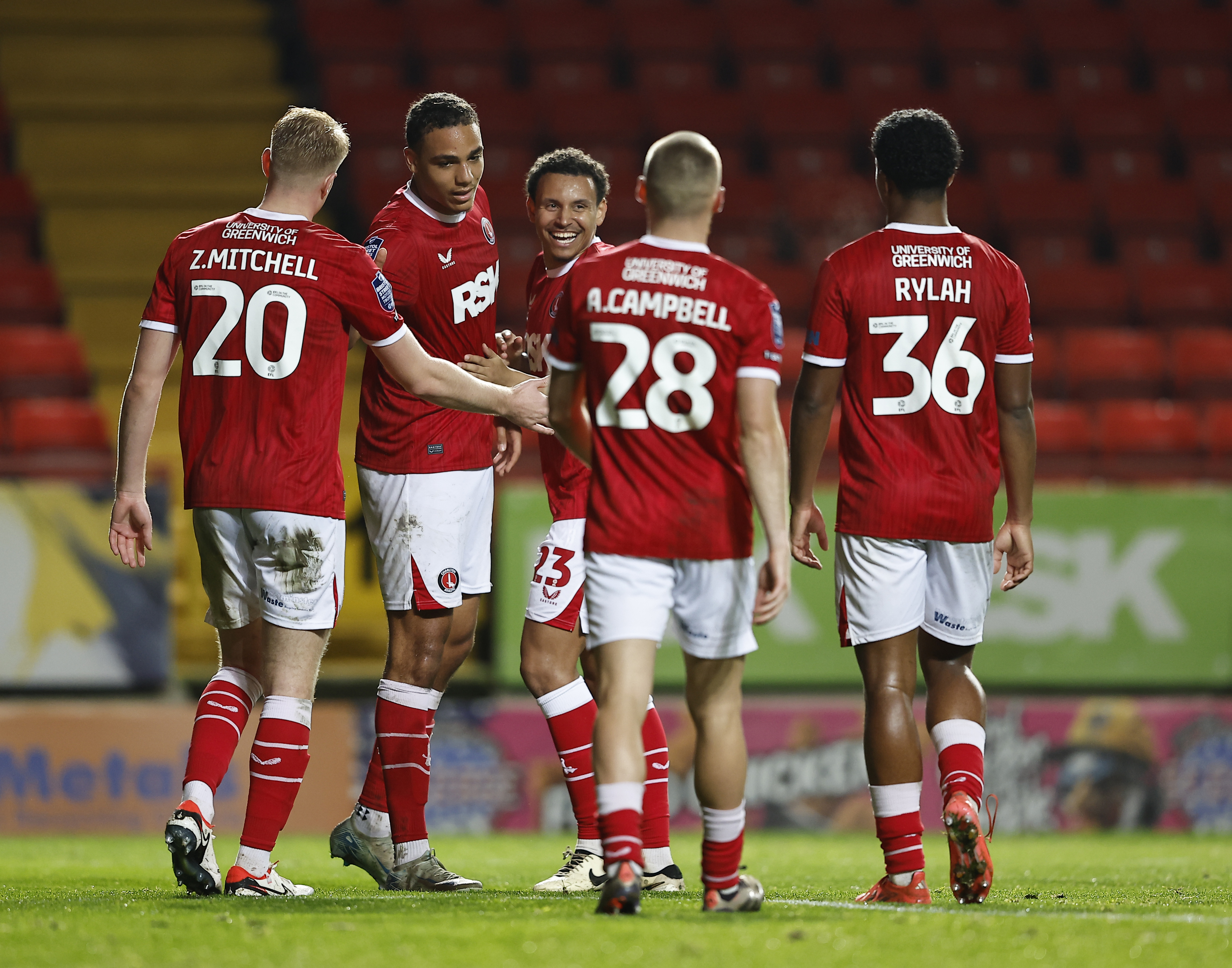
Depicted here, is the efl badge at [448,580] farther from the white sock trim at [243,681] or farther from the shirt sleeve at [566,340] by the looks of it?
the shirt sleeve at [566,340]

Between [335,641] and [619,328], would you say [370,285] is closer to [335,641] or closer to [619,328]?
[619,328]

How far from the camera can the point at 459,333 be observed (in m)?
5.54

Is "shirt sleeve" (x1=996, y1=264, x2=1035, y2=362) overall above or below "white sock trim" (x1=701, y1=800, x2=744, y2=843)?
above

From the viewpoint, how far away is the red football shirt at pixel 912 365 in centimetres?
479

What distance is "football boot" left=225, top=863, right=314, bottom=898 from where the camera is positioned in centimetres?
470

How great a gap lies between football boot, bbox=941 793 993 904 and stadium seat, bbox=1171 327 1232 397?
750cm

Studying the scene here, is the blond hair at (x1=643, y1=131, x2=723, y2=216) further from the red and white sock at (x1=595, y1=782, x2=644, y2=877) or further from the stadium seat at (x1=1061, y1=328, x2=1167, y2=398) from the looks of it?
the stadium seat at (x1=1061, y1=328, x2=1167, y2=398)

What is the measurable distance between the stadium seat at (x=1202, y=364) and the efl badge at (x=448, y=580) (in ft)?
24.6

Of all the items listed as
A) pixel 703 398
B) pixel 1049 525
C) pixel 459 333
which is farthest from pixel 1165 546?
pixel 703 398

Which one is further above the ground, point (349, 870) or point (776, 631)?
point (776, 631)

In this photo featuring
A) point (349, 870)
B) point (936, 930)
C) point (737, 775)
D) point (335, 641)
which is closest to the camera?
point (936, 930)

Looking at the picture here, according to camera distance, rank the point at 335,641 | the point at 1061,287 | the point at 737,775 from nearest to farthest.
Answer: the point at 737,775 → the point at 335,641 → the point at 1061,287

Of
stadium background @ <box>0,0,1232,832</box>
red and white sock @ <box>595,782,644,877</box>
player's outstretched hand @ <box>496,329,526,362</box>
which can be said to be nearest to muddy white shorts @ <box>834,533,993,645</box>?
→ red and white sock @ <box>595,782,644,877</box>

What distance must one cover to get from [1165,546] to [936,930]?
6049 millimetres
